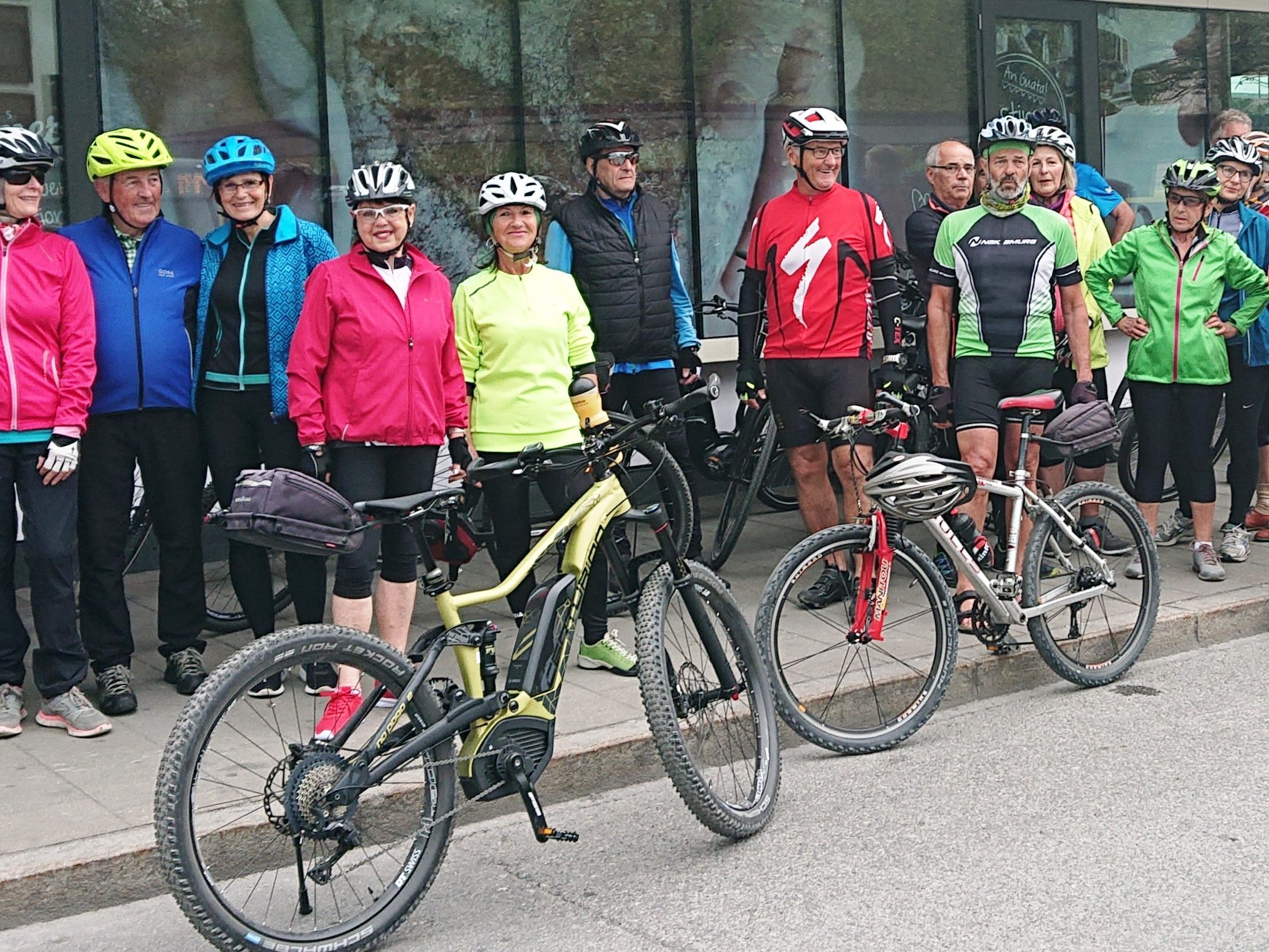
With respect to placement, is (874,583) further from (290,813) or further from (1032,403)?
(290,813)

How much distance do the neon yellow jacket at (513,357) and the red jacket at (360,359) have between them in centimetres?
35

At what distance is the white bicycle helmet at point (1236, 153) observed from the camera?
8.58 meters

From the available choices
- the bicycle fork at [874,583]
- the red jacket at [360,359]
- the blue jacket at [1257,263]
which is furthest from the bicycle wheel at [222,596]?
the blue jacket at [1257,263]

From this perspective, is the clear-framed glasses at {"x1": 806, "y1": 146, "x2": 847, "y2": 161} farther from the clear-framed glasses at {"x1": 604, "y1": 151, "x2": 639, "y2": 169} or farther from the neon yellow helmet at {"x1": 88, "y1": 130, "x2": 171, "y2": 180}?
the neon yellow helmet at {"x1": 88, "y1": 130, "x2": 171, "y2": 180}

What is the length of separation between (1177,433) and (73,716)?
5564mm

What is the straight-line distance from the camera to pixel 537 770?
464cm

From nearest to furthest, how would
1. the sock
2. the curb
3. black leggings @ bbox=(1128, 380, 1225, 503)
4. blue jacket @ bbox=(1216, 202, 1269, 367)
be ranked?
the curb → black leggings @ bbox=(1128, 380, 1225, 503) → blue jacket @ bbox=(1216, 202, 1269, 367) → the sock

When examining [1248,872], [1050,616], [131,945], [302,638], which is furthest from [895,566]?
[131,945]

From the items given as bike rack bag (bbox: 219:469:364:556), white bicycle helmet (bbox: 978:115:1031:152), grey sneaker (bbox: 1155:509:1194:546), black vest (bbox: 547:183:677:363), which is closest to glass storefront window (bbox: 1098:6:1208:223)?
grey sneaker (bbox: 1155:509:1194:546)

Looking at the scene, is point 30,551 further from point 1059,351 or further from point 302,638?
point 1059,351

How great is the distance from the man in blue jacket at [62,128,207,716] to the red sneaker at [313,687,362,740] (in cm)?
189

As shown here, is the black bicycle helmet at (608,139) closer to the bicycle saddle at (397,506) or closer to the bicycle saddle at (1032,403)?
the bicycle saddle at (1032,403)

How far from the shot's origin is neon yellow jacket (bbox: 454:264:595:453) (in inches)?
250

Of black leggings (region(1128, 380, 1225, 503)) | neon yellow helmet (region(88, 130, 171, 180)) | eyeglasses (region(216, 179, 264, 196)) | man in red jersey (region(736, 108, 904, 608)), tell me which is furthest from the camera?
black leggings (region(1128, 380, 1225, 503))
